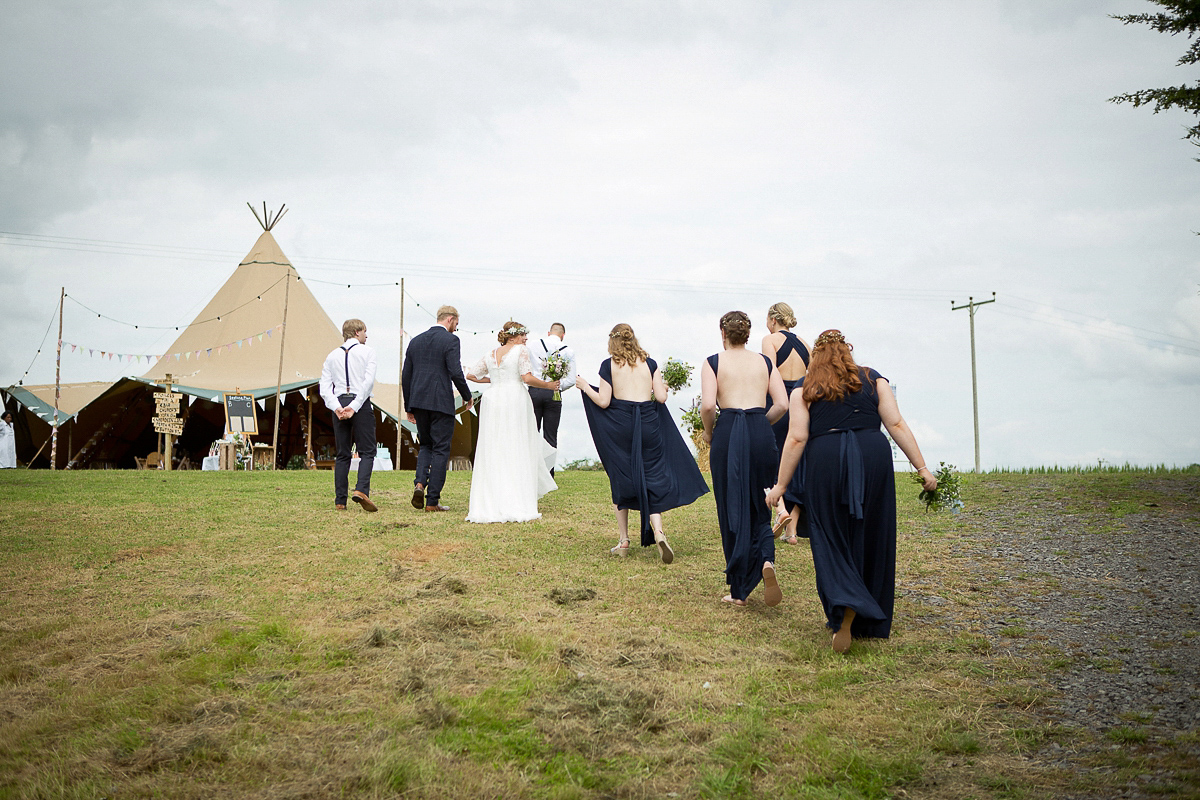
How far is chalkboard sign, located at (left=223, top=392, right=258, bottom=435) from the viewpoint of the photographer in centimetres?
1850

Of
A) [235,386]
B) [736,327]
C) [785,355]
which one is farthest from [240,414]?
[736,327]

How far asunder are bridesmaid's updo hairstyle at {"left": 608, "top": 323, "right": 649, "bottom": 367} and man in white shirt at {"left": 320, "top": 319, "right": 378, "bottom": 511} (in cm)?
313

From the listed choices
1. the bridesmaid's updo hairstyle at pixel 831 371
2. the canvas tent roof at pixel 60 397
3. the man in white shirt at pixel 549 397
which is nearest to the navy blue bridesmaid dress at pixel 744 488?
the bridesmaid's updo hairstyle at pixel 831 371

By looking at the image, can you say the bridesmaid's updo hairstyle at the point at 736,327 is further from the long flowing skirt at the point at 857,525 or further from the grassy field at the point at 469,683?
the grassy field at the point at 469,683

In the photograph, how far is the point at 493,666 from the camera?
3.73 meters

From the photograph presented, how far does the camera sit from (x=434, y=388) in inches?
348

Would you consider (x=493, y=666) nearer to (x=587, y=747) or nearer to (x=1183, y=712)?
(x=587, y=747)

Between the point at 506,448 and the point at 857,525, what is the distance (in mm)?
4821

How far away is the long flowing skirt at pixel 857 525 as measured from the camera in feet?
13.6

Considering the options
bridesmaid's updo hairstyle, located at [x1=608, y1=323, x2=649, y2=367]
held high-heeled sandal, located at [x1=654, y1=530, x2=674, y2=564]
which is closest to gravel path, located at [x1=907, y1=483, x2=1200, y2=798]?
held high-heeled sandal, located at [x1=654, y1=530, x2=674, y2=564]

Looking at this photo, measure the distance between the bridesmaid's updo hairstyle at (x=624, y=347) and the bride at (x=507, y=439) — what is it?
1.75m

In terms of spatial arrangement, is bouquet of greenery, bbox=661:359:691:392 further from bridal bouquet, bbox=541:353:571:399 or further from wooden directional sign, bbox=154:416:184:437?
wooden directional sign, bbox=154:416:184:437

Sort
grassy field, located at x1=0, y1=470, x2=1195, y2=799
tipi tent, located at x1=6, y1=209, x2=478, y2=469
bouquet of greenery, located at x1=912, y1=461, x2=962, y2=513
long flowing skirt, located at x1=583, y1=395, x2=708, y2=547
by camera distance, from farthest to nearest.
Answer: tipi tent, located at x1=6, y1=209, x2=478, y2=469 < long flowing skirt, located at x1=583, y1=395, x2=708, y2=547 < bouquet of greenery, located at x1=912, y1=461, x2=962, y2=513 < grassy field, located at x1=0, y1=470, x2=1195, y2=799

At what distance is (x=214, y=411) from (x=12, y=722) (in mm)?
21712
